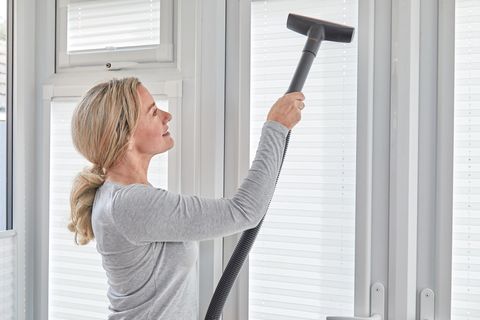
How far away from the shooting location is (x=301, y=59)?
1.20 metres

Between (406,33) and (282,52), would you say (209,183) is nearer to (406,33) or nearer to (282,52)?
(282,52)

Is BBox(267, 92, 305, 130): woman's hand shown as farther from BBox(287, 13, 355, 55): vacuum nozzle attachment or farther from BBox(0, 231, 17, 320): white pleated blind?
BBox(0, 231, 17, 320): white pleated blind

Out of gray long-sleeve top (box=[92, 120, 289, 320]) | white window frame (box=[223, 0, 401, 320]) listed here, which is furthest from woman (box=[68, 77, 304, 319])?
white window frame (box=[223, 0, 401, 320])

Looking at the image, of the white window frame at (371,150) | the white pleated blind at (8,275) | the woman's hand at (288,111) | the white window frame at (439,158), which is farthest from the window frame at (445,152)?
the white pleated blind at (8,275)

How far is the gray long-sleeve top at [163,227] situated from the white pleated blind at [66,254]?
1.37ft

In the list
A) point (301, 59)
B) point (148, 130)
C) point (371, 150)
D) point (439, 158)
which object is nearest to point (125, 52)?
point (148, 130)

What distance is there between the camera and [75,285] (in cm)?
166

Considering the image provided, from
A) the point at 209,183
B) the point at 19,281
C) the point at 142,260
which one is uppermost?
the point at 209,183

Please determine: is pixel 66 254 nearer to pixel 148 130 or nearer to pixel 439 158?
pixel 148 130

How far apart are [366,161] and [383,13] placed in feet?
1.21

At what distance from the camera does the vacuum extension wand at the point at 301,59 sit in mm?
1192

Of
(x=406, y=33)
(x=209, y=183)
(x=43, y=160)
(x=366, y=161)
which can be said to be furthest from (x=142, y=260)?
(x=406, y=33)

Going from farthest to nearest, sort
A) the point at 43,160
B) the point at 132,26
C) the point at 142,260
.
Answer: the point at 43,160 < the point at 132,26 < the point at 142,260

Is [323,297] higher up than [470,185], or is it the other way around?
[470,185]
